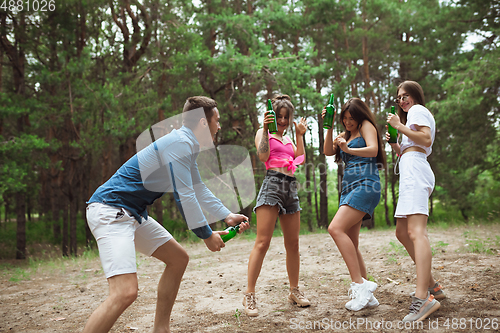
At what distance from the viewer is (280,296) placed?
426 cm

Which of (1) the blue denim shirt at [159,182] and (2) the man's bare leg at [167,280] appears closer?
(1) the blue denim shirt at [159,182]

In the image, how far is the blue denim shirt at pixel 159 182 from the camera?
2672 millimetres

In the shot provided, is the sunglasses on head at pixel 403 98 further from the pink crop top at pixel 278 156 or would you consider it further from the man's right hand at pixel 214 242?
the man's right hand at pixel 214 242

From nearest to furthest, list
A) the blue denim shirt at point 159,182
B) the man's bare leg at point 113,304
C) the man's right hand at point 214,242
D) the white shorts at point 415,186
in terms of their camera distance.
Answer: the man's bare leg at point 113,304
the blue denim shirt at point 159,182
the man's right hand at point 214,242
the white shorts at point 415,186

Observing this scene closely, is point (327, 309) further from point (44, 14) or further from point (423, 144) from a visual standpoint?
point (44, 14)

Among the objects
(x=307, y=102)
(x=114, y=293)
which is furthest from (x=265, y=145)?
(x=307, y=102)

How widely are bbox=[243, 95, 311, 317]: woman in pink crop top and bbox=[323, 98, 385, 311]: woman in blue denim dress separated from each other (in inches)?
17.9

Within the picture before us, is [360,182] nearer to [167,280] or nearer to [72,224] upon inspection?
[167,280]

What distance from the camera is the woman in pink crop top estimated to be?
3682 millimetres

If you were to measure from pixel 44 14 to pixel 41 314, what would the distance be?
1144 centimetres

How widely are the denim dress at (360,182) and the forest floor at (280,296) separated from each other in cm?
104

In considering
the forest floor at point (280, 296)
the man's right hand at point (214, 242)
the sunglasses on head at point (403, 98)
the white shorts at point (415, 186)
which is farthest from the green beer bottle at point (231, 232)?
the sunglasses on head at point (403, 98)

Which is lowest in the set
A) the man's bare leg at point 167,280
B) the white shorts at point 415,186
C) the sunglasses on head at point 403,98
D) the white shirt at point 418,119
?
the man's bare leg at point 167,280

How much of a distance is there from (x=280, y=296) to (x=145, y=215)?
2157 millimetres
